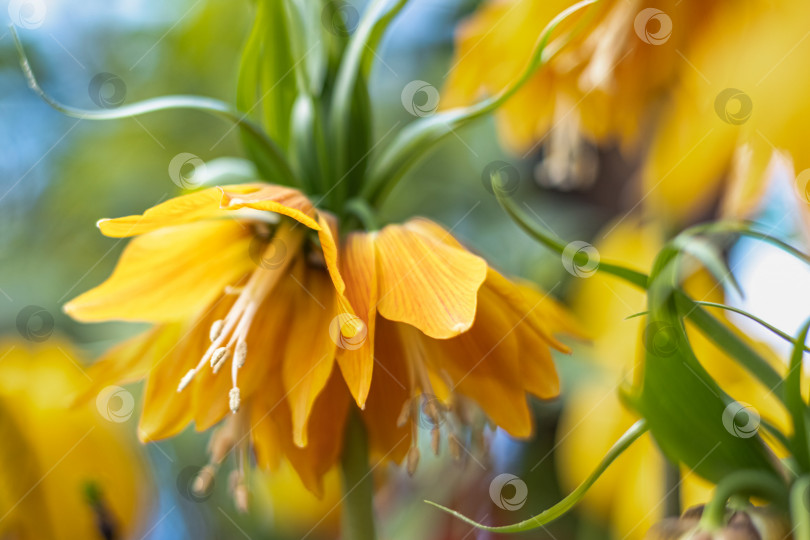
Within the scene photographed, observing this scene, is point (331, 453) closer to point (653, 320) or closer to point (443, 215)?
point (653, 320)

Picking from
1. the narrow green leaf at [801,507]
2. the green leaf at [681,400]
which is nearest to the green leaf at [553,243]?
the green leaf at [681,400]

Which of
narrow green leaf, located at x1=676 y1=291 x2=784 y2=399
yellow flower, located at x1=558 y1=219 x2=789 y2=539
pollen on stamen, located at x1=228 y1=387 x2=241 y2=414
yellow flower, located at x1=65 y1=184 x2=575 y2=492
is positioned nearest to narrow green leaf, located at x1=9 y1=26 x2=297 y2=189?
yellow flower, located at x1=65 y1=184 x2=575 y2=492

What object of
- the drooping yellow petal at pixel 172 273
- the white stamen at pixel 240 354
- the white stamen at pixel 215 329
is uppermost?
the drooping yellow petal at pixel 172 273

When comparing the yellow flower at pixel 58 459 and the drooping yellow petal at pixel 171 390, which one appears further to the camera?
the yellow flower at pixel 58 459

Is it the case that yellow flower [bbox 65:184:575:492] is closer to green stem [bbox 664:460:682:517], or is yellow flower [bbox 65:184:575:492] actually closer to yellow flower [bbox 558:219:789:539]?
green stem [bbox 664:460:682:517]

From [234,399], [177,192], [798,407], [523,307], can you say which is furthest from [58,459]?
[798,407]

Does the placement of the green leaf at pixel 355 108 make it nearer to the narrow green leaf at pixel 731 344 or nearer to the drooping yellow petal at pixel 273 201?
the drooping yellow petal at pixel 273 201

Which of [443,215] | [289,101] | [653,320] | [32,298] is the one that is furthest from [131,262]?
[443,215]
